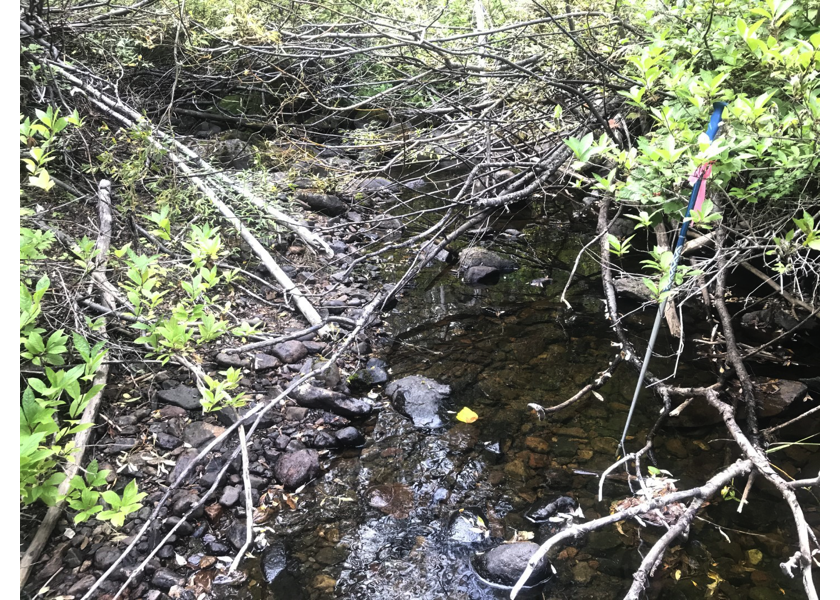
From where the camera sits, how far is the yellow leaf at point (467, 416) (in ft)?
11.7

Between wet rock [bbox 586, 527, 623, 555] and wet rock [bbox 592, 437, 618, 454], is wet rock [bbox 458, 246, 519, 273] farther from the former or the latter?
wet rock [bbox 586, 527, 623, 555]

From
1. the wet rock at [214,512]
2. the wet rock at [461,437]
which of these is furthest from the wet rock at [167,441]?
the wet rock at [461,437]

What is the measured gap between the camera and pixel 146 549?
2465 millimetres

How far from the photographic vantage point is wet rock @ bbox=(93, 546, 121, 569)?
2.34 m

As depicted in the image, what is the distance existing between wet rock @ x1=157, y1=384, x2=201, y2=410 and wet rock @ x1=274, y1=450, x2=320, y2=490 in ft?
2.35

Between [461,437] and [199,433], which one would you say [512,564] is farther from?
[199,433]

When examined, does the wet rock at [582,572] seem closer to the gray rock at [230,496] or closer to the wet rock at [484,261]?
the gray rock at [230,496]

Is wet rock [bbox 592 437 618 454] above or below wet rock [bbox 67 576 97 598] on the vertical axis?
below

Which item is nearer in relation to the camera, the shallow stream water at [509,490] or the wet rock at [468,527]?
the shallow stream water at [509,490]

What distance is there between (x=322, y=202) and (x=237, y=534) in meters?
4.64

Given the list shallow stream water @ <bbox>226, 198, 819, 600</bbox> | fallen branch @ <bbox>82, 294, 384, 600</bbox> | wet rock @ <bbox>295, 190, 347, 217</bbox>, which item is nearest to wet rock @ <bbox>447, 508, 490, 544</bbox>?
shallow stream water @ <bbox>226, 198, 819, 600</bbox>

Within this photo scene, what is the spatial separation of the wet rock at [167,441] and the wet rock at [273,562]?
881 mm
